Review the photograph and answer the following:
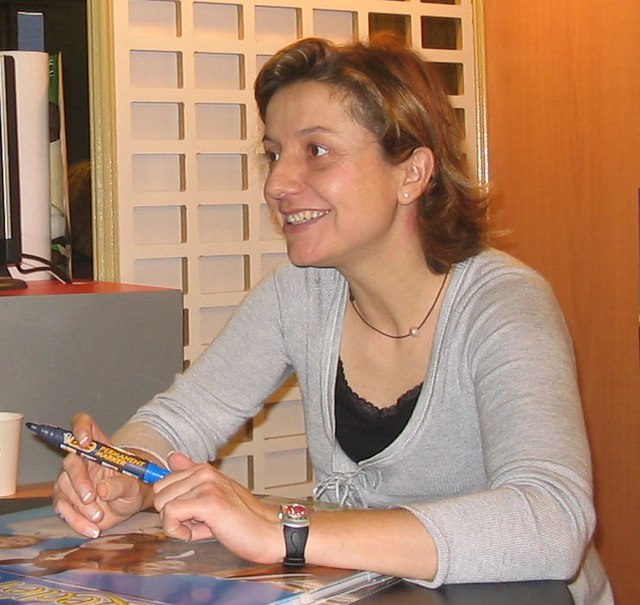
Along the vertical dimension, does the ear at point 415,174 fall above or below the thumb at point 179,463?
above

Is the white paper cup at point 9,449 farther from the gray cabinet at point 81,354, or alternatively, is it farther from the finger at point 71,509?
the finger at point 71,509

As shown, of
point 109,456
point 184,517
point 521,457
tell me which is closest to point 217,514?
point 184,517

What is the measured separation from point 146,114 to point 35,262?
359mm

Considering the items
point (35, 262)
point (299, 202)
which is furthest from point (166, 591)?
point (35, 262)

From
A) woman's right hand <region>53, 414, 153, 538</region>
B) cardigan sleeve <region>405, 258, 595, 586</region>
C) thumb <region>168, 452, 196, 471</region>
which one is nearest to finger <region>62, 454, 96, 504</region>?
woman's right hand <region>53, 414, 153, 538</region>

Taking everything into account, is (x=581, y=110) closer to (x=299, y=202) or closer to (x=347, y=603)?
A: (x=299, y=202)

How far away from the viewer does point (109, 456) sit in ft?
3.96

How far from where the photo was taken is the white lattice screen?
2121mm

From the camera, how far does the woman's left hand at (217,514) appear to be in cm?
106

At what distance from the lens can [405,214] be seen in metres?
1.54

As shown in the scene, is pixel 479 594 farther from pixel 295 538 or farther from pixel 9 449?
pixel 9 449

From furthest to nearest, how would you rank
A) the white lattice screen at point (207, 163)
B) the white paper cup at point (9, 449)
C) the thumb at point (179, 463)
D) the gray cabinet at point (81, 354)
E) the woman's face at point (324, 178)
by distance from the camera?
the white lattice screen at point (207, 163)
the gray cabinet at point (81, 354)
the white paper cup at point (9, 449)
the woman's face at point (324, 178)
the thumb at point (179, 463)

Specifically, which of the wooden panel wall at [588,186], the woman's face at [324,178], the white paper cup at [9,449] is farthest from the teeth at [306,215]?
the wooden panel wall at [588,186]

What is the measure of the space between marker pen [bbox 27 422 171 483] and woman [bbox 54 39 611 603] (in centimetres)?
2
